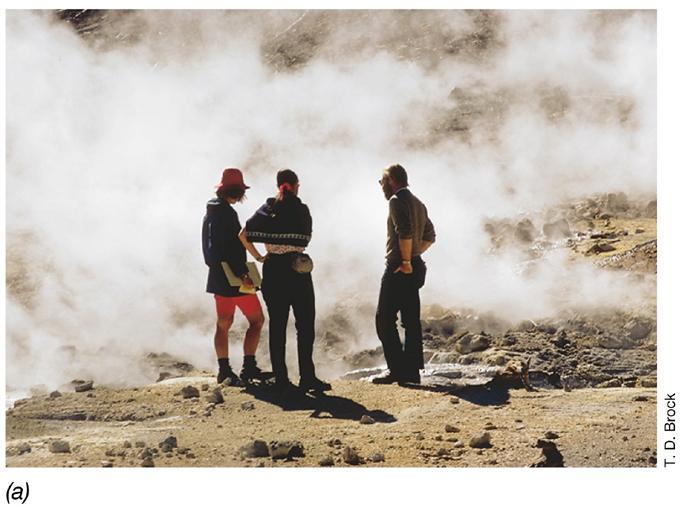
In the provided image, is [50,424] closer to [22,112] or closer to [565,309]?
[565,309]

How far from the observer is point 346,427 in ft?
23.0

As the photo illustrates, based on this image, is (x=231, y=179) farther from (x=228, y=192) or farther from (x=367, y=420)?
(x=367, y=420)

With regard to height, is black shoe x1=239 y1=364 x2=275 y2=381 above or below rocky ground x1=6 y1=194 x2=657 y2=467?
above

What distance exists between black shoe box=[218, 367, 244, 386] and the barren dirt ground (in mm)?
88

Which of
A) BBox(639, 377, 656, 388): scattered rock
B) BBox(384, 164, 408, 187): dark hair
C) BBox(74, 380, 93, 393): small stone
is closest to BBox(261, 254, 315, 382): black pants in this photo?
BBox(384, 164, 408, 187): dark hair

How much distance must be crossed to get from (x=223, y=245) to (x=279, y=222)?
541 millimetres

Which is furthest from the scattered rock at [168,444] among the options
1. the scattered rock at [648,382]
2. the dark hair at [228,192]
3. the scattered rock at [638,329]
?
the scattered rock at [638,329]

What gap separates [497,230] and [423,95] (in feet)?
15.0

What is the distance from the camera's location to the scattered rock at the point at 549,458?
249 inches

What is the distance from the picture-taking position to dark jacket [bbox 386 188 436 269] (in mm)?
7664

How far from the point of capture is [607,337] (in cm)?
909

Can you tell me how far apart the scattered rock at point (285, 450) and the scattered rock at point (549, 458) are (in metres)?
1.26

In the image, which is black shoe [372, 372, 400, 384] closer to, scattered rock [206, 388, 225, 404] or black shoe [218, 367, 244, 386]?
black shoe [218, 367, 244, 386]

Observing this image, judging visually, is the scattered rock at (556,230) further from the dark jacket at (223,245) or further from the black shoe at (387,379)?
the dark jacket at (223,245)
